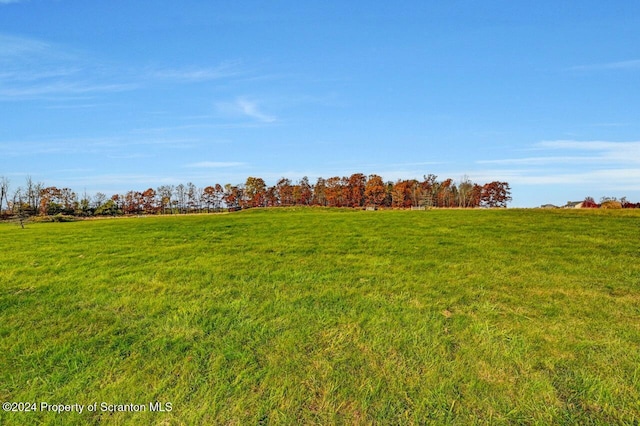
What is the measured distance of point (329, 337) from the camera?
563 cm

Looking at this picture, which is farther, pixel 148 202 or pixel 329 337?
pixel 148 202

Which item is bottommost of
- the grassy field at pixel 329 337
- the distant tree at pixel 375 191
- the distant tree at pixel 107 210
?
the grassy field at pixel 329 337

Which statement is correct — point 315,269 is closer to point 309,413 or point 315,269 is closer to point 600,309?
point 309,413

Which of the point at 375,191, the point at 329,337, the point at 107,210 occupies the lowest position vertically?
the point at 329,337

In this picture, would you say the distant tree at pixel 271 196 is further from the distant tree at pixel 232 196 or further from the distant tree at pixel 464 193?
the distant tree at pixel 464 193

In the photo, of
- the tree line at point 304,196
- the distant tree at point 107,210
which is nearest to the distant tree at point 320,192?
the tree line at point 304,196

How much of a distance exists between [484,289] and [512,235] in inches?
281

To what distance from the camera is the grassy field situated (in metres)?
4.19

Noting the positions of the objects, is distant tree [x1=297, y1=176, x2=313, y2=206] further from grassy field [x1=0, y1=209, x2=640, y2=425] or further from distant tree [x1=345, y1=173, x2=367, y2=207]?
grassy field [x1=0, y1=209, x2=640, y2=425]

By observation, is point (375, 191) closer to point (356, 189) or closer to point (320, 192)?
point (356, 189)

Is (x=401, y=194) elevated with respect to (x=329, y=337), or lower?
elevated

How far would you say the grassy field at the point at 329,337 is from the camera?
4.19 m

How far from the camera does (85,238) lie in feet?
53.7

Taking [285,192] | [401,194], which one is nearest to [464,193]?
[401,194]
